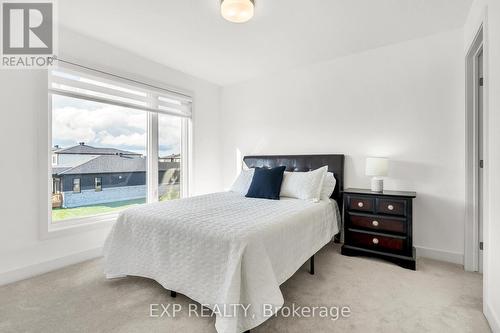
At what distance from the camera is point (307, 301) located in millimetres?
1860

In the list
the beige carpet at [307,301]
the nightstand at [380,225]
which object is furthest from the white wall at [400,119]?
the beige carpet at [307,301]

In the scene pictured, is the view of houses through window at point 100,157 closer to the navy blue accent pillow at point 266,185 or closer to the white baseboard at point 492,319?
the navy blue accent pillow at point 266,185

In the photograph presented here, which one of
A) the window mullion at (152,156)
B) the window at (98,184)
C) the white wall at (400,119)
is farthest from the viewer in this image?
the window mullion at (152,156)

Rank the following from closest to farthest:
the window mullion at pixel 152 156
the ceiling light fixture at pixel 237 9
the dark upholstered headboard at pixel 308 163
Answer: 1. the ceiling light fixture at pixel 237 9
2. the dark upholstered headboard at pixel 308 163
3. the window mullion at pixel 152 156

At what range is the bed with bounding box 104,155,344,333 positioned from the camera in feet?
4.61

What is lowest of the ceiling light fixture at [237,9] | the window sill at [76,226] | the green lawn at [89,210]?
the window sill at [76,226]

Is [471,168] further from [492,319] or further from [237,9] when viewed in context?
[237,9]

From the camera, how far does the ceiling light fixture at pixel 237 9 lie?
198cm

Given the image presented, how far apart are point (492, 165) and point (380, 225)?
1.18 m

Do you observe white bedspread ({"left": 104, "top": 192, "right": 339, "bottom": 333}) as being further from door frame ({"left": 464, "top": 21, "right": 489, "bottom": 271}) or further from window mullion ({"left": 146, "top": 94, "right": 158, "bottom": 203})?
door frame ({"left": 464, "top": 21, "right": 489, "bottom": 271})

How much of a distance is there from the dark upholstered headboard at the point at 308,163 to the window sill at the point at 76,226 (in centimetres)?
214

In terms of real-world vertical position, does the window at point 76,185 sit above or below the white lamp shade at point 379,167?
below

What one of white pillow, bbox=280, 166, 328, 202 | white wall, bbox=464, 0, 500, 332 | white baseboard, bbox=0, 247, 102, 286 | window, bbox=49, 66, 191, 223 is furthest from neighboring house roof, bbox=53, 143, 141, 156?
white wall, bbox=464, 0, 500, 332

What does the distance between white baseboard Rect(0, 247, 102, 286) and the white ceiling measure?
2.44m
